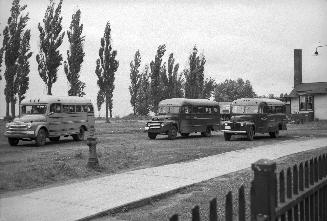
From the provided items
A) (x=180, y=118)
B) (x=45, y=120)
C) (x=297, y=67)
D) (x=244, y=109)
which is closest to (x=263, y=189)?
(x=45, y=120)

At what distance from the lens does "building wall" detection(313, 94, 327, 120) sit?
45.4 m

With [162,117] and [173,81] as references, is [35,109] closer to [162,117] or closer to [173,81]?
[162,117]

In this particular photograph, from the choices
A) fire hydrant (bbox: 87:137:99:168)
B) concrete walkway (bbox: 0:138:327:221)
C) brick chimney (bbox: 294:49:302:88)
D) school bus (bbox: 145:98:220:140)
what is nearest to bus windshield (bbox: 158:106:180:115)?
school bus (bbox: 145:98:220:140)

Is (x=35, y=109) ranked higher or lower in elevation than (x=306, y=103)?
lower

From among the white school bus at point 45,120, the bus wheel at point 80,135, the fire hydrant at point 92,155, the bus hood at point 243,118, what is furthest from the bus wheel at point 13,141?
the bus hood at point 243,118

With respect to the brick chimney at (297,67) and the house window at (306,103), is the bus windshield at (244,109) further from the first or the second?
the brick chimney at (297,67)

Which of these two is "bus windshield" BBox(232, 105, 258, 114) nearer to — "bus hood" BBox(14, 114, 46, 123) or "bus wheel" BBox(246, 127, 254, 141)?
"bus wheel" BBox(246, 127, 254, 141)

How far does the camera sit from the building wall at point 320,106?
45.4 metres

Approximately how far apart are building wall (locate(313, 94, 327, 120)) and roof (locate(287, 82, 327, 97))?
787 mm

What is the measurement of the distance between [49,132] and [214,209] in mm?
18641

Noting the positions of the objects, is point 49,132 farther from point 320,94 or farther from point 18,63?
point 320,94

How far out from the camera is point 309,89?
156ft

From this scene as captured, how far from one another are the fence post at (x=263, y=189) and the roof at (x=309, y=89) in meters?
45.6

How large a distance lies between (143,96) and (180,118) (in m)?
35.7
